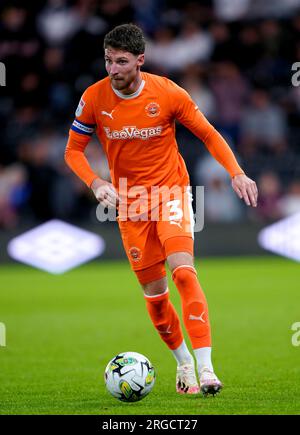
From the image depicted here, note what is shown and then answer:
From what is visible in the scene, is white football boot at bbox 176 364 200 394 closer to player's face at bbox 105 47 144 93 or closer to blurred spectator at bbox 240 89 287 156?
player's face at bbox 105 47 144 93

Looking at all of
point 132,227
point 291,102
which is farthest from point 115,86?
point 291,102

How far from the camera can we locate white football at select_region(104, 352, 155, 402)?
21.5 feet

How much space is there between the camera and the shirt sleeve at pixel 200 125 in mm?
6996

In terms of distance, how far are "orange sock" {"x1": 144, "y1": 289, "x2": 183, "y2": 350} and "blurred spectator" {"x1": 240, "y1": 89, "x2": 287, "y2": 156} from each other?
37.1 feet

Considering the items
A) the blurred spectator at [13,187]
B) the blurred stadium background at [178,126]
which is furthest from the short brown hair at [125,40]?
the blurred spectator at [13,187]

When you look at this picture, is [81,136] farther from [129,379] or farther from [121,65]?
[129,379]

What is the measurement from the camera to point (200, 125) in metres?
7.11

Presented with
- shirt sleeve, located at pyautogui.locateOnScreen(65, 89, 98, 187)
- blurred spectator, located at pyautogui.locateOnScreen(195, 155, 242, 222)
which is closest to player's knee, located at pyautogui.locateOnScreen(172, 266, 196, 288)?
shirt sleeve, located at pyautogui.locateOnScreen(65, 89, 98, 187)

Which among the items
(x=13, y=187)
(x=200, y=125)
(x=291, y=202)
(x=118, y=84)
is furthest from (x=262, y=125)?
(x=118, y=84)

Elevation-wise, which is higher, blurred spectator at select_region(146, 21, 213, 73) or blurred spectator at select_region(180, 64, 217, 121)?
blurred spectator at select_region(146, 21, 213, 73)

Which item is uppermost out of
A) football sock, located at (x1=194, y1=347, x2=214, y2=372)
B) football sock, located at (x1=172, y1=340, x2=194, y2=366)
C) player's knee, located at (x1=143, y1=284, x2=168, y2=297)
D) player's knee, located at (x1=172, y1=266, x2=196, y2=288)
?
player's knee, located at (x1=172, y1=266, x2=196, y2=288)

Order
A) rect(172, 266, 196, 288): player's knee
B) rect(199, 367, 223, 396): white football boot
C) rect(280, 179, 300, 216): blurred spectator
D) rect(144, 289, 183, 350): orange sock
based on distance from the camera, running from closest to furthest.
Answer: rect(199, 367, 223, 396): white football boot < rect(172, 266, 196, 288): player's knee < rect(144, 289, 183, 350): orange sock < rect(280, 179, 300, 216): blurred spectator

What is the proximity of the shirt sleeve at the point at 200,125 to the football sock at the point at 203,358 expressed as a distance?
1.31 metres

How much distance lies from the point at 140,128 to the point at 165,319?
1440mm
